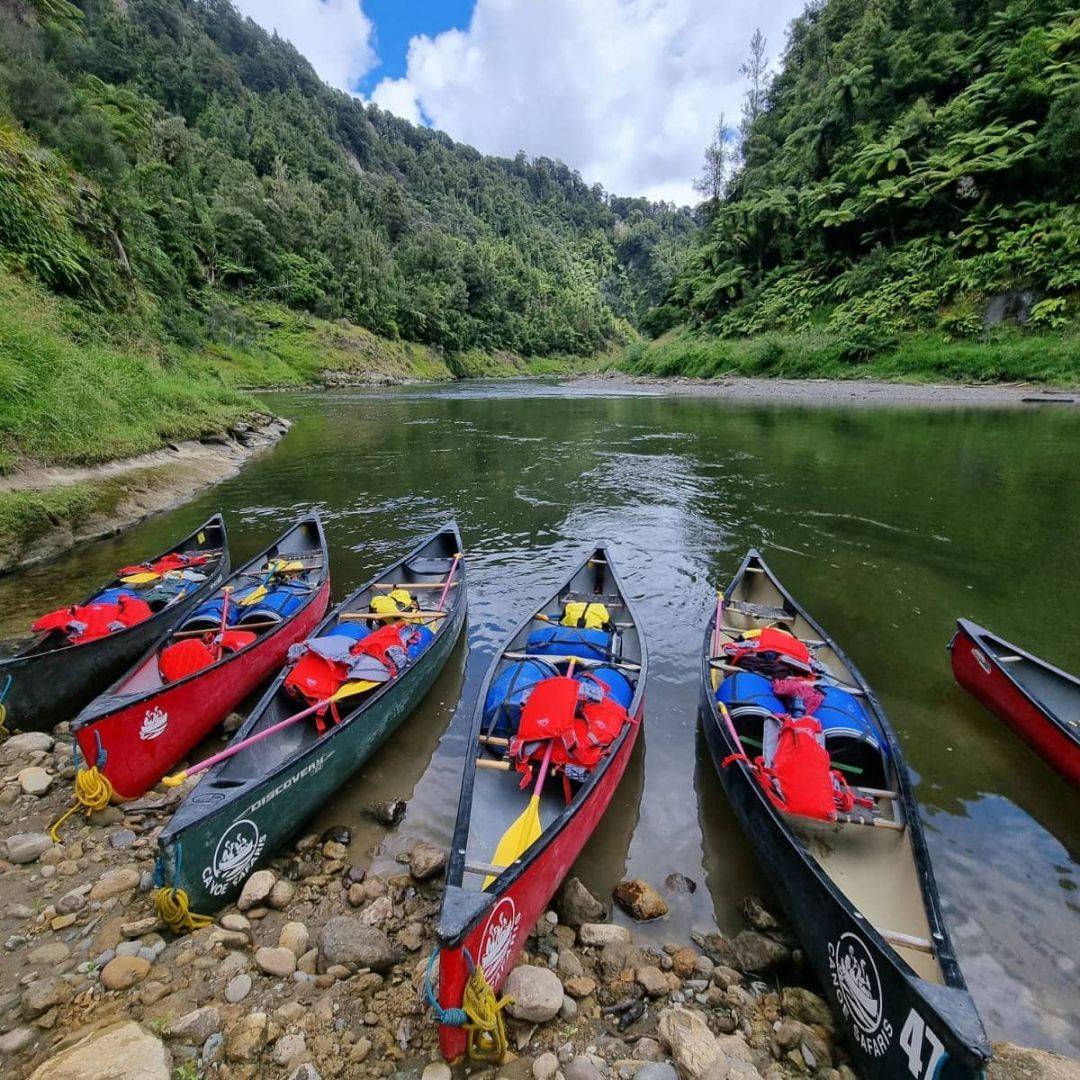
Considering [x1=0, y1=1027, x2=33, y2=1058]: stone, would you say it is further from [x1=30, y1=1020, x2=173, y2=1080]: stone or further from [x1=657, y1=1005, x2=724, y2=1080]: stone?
[x1=657, y1=1005, x2=724, y2=1080]: stone

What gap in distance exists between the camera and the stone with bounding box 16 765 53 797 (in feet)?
15.3

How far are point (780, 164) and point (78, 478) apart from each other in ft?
205

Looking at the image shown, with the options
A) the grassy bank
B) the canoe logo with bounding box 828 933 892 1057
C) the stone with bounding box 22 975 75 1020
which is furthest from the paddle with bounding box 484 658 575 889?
the grassy bank

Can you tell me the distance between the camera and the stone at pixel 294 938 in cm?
350

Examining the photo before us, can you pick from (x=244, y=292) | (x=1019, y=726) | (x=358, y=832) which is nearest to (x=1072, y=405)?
(x=1019, y=726)

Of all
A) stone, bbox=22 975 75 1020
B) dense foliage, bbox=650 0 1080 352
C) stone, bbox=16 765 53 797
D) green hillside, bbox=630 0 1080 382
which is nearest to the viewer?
stone, bbox=22 975 75 1020

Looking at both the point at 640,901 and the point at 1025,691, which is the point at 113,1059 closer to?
the point at 640,901

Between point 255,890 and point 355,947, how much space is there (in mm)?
968

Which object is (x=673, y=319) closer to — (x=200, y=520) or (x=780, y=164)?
(x=780, y=164)

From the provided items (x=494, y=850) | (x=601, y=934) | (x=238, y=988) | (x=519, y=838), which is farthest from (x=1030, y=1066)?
(x=238, y=988)

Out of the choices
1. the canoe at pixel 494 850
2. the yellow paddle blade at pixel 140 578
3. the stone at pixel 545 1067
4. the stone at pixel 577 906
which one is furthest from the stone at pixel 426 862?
the yellow paddle blade at pixel 140 578

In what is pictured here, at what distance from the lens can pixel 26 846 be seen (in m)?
4.09

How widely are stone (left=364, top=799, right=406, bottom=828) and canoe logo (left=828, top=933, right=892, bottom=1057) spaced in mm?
3445

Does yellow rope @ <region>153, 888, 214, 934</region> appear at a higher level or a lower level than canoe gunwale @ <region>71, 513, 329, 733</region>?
lower
